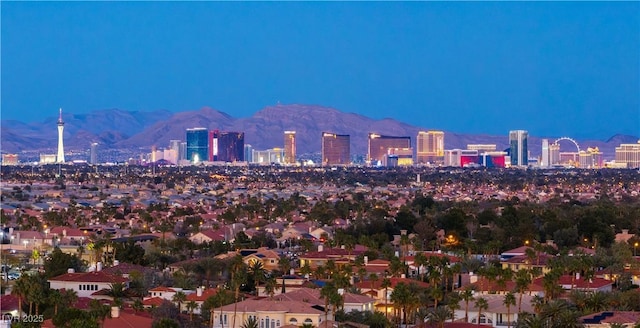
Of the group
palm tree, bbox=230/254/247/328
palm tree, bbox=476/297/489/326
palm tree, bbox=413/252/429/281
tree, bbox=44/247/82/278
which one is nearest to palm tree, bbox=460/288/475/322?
palm tree, bbox=476/297/489/326

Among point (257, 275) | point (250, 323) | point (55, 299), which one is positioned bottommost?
point (250, 323)

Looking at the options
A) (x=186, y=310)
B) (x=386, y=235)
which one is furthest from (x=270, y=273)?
(x=386, y=235)

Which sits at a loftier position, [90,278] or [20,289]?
[20,289]

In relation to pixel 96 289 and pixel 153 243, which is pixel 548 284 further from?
pixel 153 243

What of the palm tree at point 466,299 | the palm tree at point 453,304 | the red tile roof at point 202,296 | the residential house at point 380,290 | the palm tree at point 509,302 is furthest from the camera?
the residential house at point 380,290

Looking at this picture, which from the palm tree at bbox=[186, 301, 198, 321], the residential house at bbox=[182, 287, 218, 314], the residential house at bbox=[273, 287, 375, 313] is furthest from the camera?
the residential house at bbox=[182, 287, 218, 314]

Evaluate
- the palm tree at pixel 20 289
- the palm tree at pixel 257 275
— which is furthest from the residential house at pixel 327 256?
the palm tree at pixel 20 289

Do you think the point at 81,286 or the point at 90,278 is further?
the point at 90,278

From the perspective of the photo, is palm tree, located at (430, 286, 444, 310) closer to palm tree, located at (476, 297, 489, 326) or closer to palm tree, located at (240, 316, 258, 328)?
palm tree, located at (476, 297, 489, 326)

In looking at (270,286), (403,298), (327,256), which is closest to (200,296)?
(270,286)

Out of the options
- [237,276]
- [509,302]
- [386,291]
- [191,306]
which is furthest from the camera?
[237,276]

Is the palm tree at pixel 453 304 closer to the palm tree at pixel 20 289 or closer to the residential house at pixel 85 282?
the residential house at pixel 85 282

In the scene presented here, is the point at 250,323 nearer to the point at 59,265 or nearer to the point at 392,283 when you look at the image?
the point at 392,283
